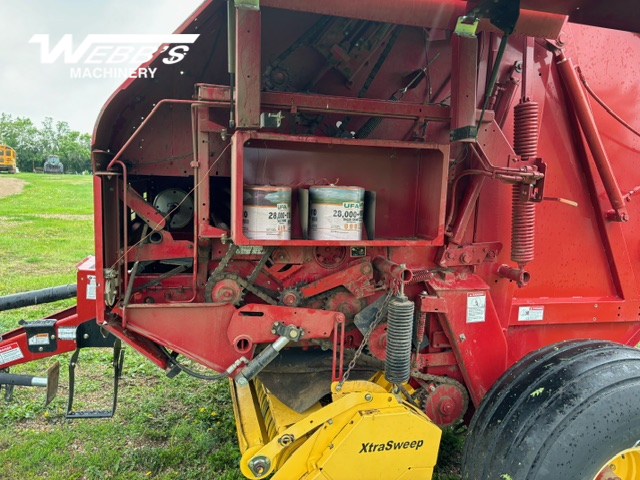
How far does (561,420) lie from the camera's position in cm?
218

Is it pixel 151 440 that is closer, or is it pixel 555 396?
pixel 555 396

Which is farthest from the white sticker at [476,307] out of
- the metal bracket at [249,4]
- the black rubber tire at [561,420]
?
the metal bracket at [249,4]

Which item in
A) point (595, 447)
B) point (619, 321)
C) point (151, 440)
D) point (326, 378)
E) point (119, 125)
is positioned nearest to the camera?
point (595, 447)

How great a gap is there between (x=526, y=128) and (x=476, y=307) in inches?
40.6

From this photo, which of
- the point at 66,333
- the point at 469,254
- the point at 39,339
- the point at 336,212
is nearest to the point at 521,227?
the point at 469,254

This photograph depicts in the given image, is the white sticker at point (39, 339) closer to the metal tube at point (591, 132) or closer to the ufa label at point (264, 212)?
the ufa label at point (264, 212)

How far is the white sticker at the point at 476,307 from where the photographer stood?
8.60ft

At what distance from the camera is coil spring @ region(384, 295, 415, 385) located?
2.26m

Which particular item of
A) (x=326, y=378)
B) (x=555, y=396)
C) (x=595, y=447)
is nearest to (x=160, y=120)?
(x=326, y=378)

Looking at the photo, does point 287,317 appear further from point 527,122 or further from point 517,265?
point 527,122

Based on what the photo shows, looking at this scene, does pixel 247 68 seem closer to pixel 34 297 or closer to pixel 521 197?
pixel 521 197

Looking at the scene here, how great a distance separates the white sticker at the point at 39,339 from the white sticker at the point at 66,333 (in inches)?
3.6

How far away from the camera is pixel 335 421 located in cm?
239

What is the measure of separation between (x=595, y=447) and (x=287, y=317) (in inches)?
63.7
